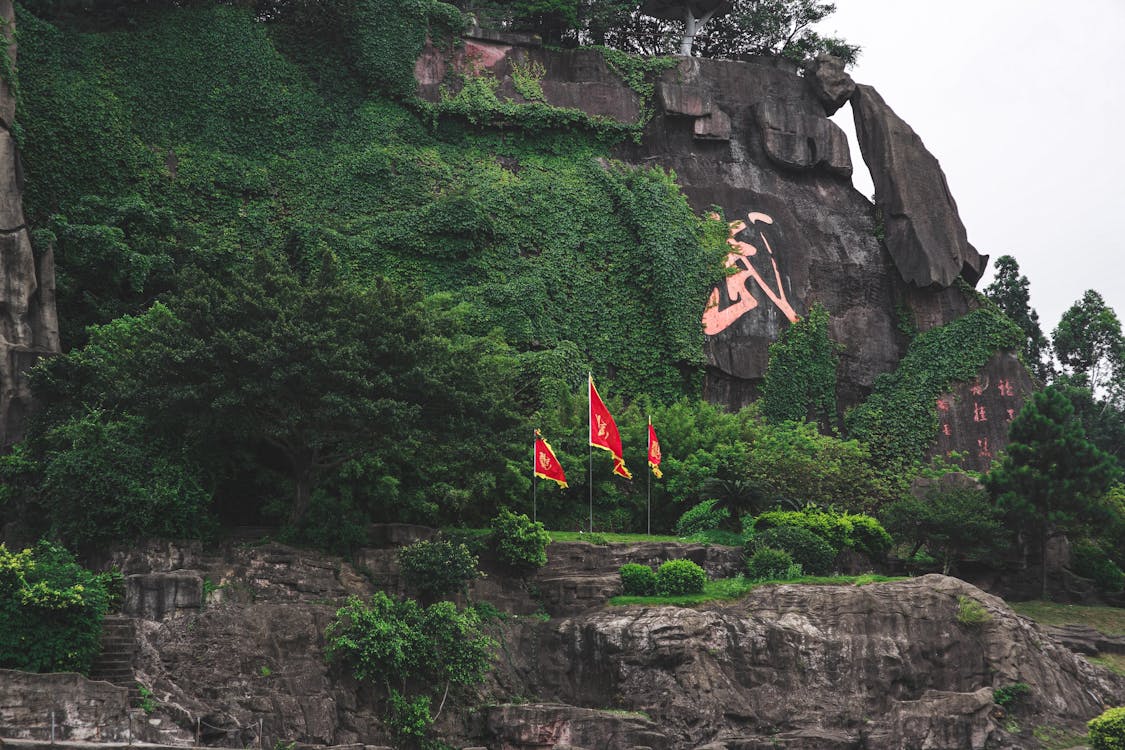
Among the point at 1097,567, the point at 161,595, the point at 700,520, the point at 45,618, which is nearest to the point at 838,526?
the point at 700,520

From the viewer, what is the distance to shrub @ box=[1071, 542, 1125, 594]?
120ft

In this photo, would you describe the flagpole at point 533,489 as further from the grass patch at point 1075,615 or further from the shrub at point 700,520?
the grass patch at point 1075,615

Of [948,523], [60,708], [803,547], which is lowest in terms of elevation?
[60,708]

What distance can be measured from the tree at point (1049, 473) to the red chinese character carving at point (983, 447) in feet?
27.9

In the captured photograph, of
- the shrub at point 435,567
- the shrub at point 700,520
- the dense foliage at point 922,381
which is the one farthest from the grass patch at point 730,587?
the dense foliage at point 922,381

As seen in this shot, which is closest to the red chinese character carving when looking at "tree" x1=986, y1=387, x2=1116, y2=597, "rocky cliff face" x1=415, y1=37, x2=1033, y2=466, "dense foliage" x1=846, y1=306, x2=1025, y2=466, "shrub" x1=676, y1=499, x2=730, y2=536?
"rocky cliff face" x1=415, y1=37, x2=1033, y2=466

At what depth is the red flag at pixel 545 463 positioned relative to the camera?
3022cm

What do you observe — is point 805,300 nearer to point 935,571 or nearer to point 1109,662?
point 935,571

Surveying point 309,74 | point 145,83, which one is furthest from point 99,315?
point 309,74

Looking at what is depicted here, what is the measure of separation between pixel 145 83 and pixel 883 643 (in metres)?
29.6

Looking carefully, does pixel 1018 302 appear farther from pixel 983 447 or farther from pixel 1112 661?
pixel 1112 661

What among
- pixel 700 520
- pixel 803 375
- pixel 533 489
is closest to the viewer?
pixel 533 489

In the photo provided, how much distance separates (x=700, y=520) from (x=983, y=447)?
1620 cm

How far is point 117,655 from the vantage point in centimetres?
2200
